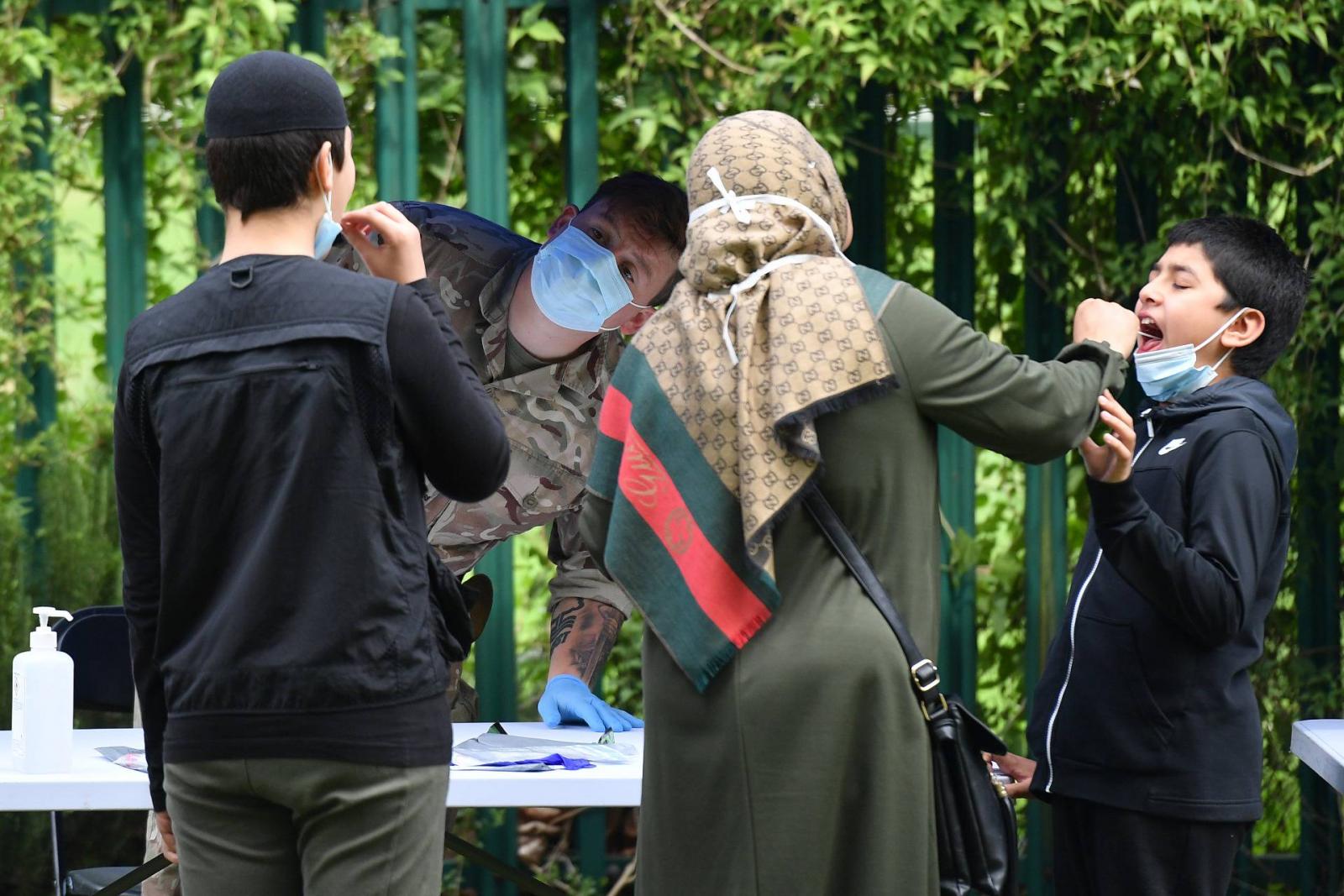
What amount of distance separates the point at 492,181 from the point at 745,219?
1844 mm

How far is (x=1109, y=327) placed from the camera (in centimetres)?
232

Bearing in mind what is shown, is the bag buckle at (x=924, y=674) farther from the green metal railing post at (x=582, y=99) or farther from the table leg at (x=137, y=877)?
the green metal railing post at (x=582, y=99)

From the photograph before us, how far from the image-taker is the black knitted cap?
1.88 meters

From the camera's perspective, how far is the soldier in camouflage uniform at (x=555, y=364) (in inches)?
125

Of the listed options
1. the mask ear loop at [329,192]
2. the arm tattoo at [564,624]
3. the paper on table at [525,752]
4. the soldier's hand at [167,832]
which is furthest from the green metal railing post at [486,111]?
the soldier's hand at [167,832]

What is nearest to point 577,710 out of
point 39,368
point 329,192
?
point 329,192

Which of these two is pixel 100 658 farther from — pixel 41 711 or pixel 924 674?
pixel 924 674

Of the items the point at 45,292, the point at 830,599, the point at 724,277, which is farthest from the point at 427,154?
the point at 830,599

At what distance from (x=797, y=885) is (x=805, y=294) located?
2.57 ft

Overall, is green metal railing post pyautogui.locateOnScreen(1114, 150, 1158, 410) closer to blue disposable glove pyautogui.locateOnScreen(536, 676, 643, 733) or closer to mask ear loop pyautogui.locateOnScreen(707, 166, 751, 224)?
blue disposable glove pyautogui.locateOnScreen(536, 676, 643, 733)

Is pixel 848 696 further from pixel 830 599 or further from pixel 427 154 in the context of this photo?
pixel 427 154

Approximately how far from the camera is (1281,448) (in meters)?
2.70

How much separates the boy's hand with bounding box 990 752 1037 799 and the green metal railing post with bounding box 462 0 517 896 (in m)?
1.38

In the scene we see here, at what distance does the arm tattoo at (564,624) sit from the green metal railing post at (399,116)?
1198mm
